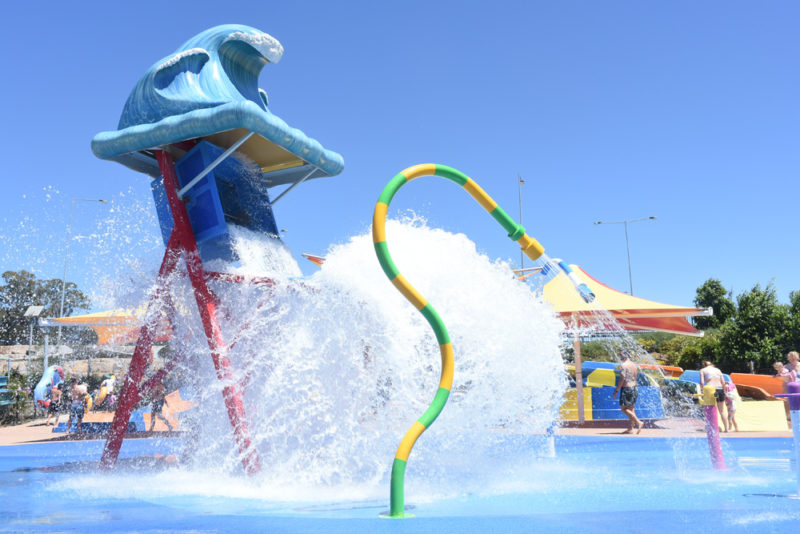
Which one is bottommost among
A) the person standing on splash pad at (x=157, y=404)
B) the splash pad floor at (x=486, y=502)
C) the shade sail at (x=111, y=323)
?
the splash pad floor at (x=486, y=502)

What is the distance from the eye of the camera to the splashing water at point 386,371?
6180 millimetres

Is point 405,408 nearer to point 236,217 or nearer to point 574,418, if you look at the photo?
point 236,217

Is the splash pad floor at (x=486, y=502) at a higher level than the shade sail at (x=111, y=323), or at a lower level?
lower

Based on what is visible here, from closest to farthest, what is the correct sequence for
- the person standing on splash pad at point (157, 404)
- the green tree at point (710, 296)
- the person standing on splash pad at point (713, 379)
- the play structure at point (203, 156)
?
the play structure at point (203, 156)
the person standing on splash pad at point (713, 379)
the person standing on splash pad at point (157, 404)
the green tree at point (710, 296)

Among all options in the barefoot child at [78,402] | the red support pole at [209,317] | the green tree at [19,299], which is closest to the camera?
the red support pole at [209,317]

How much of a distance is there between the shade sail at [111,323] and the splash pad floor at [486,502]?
2067mm

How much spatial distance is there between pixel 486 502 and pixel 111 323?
936cm

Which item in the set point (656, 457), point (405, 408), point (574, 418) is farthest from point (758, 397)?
point (405, 408)

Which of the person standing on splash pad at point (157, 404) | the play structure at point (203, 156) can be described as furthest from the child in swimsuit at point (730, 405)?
the person standing on splash pad at point (157, 404)

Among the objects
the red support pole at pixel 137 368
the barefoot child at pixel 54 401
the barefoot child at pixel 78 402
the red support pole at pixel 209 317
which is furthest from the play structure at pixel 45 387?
the red support pole at pixel 209 317

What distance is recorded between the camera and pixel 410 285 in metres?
5.31

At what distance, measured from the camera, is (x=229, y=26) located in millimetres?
8523

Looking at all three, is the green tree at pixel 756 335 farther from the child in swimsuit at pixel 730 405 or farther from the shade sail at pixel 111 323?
the shade sail at pixel 111 323

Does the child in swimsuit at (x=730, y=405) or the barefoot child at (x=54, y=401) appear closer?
the child in swimsuit at (x=730, y=405)
